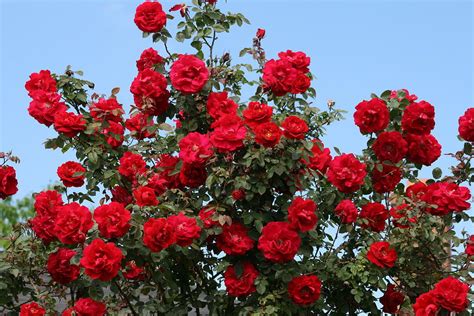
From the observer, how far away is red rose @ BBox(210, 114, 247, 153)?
4.06m

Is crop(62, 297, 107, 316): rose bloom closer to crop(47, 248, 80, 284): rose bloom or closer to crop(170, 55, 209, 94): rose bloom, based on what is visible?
crop(47, 248, 80, 284): rose bloom

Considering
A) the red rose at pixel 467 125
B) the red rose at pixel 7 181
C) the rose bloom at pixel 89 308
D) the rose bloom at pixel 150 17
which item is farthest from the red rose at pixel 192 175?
the red rose at pixel 467 125

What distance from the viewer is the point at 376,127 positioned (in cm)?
445

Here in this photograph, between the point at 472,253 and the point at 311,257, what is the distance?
3.08 ft

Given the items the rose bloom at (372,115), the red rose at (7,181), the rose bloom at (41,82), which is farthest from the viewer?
the red rose at (7,181)

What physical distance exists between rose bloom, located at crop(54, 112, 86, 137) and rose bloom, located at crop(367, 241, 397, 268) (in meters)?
1.75

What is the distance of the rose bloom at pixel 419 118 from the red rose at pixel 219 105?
3.22 ft

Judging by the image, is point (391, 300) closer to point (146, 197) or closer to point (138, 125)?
point (146, 197)

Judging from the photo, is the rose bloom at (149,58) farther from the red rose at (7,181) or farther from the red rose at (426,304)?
the red rose at (426,304)

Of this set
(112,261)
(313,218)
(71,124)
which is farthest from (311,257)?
(71,124)

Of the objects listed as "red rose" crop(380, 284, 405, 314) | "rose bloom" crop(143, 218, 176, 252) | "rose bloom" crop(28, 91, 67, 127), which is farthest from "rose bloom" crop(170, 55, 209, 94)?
"red rose" crop(380, 284, 405, 314)

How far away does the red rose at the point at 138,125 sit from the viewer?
4758 mm

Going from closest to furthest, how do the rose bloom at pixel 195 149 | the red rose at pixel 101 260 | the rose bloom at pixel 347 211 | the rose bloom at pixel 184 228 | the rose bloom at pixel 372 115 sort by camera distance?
the red rose at pixel 101 260 → the rose bloom at pixel 184 228 → the rose bloom at pixel 195 149 → the rose bloom at pixel 347 211 → the rose bloom at pixel 372 115

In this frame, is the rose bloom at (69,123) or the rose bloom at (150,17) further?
the rose bloom at (150,17)
